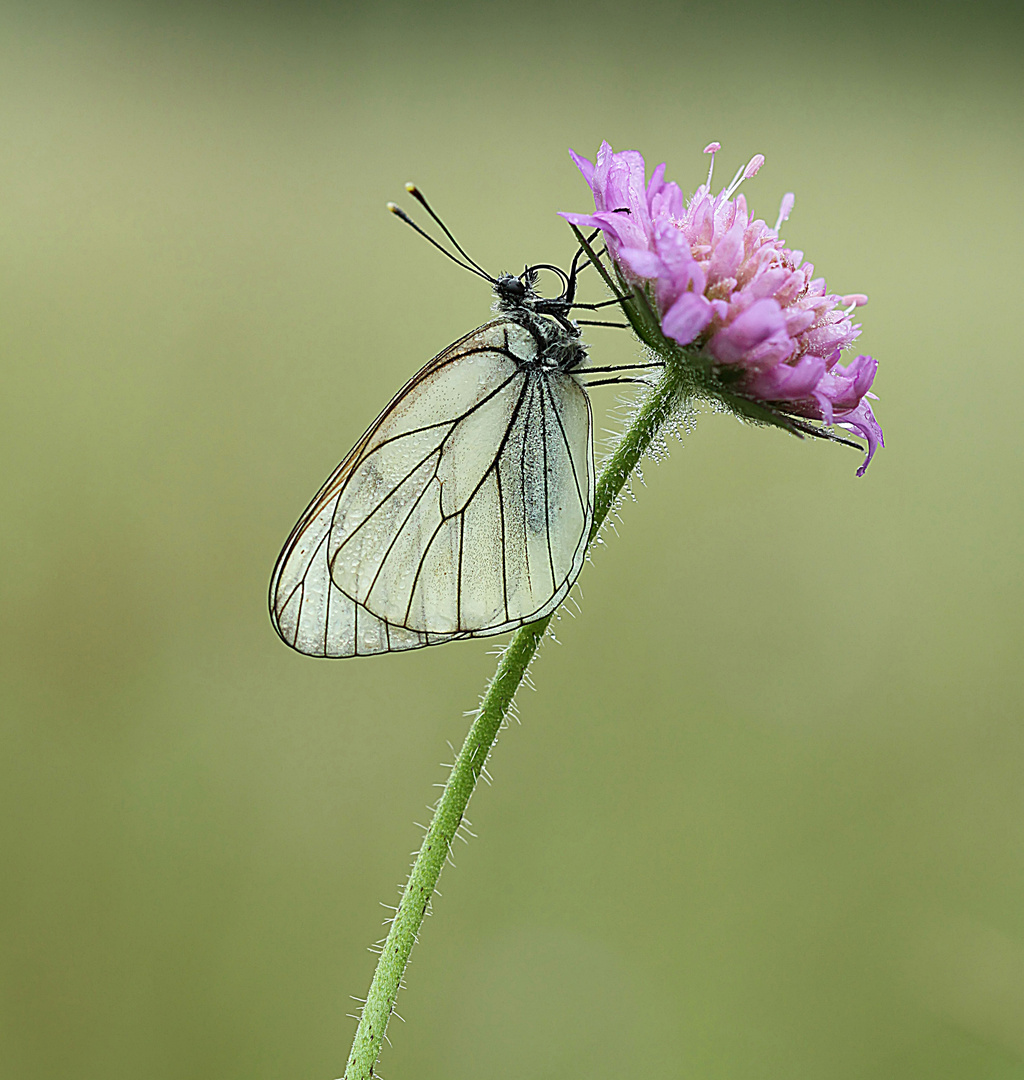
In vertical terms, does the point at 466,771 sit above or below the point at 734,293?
below

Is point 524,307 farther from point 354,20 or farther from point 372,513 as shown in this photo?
point 354,20

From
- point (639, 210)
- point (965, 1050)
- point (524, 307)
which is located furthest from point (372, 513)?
point (965, 1050)

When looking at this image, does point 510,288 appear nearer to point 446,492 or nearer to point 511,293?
point 511,293

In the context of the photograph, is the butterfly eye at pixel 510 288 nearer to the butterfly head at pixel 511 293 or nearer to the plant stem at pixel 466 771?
the butterfly head at pixel 511 293

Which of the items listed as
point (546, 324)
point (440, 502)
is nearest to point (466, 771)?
point (440, 502)

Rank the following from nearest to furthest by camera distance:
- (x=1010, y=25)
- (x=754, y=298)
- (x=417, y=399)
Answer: (x=754, y=298), (x=417, y=399), (x=1010, y=25)

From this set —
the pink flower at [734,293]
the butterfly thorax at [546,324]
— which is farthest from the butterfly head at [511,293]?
the pink flower at [734,293]
